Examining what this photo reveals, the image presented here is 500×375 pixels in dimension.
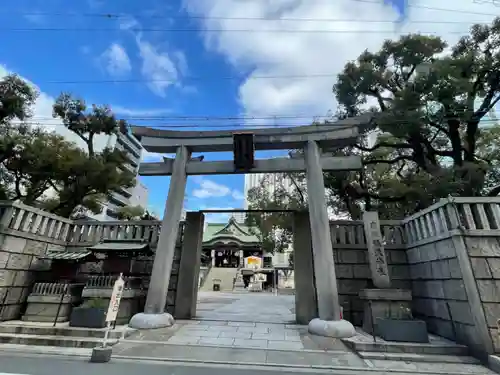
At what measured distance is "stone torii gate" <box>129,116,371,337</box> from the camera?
7.05 meters

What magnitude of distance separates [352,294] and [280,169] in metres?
4.22

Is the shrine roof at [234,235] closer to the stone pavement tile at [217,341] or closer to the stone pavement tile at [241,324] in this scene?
the stone pavement tile at [241,324]

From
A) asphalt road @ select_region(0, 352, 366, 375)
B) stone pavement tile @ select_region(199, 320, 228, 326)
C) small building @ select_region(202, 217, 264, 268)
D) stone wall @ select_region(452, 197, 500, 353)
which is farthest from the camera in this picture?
small building @ select_region(202, 217, 264, 268)

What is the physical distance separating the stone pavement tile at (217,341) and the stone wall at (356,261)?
3.73 m

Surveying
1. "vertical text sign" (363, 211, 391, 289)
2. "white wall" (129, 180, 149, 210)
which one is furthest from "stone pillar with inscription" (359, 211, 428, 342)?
"white wall" (129, 180, 149, 210)

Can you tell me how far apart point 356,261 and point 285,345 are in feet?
12.6

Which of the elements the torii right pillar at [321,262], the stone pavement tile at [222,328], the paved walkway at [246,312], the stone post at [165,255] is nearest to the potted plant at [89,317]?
the stone post at [165,255]

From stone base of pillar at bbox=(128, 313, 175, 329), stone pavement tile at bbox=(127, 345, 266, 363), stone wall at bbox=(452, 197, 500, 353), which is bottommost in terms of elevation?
stone pavement tile at bbox=(127, 345, 266, 363)

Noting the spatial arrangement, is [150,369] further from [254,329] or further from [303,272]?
[303,272]

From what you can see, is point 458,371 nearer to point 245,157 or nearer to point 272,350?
point 272,350

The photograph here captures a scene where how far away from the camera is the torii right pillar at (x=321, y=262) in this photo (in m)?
6.38

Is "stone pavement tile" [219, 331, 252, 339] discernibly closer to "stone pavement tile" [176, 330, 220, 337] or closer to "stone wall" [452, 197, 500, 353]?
"stone pavement tile" [176, 330, 220, 337]

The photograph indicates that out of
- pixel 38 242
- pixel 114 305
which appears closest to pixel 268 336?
pixel 114 305

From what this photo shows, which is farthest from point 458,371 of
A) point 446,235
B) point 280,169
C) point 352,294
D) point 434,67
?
point 434,67
